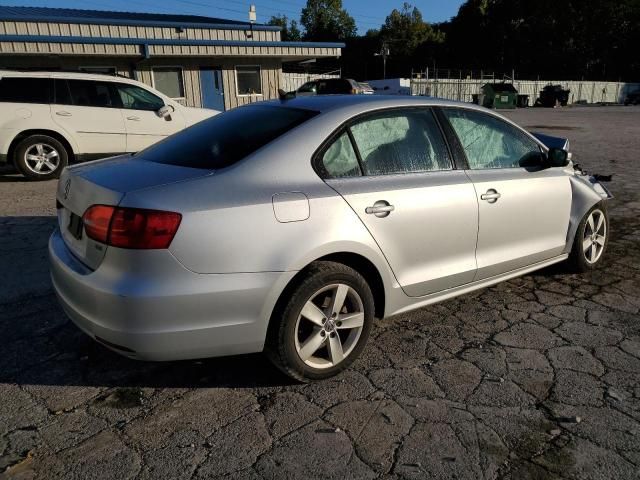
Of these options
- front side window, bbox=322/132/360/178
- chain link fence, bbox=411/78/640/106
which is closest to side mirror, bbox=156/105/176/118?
front side window, bbox=322/132/360/178

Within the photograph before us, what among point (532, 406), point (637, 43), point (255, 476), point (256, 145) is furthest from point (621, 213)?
point (637, 43)

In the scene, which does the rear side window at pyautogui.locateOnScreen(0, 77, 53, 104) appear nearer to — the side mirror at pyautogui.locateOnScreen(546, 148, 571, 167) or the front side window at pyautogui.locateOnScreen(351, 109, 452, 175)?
the front side window at pyautogui.locateOnScreen(351, 109, 452, 175)

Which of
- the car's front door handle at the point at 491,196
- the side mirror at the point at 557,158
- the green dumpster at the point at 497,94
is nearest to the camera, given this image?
the car's front door handle at the point at 491,196

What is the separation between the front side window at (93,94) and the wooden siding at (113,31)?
30.5 ft

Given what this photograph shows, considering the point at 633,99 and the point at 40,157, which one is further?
the point at 633,99

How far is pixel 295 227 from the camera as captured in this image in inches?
101

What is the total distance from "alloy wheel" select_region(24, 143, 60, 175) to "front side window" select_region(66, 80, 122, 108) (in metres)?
0.90

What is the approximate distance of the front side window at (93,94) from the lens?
8.70 meters

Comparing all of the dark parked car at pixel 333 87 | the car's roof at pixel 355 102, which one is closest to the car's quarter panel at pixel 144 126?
the car's roof at pixel 355 102

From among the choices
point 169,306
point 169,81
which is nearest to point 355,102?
point 169,306

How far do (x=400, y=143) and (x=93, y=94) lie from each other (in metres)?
7.35

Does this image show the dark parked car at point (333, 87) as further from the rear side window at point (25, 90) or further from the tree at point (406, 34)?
the tree at point (406, 34)

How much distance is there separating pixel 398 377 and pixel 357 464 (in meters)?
0.76

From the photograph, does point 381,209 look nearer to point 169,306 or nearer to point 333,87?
point 169,306
